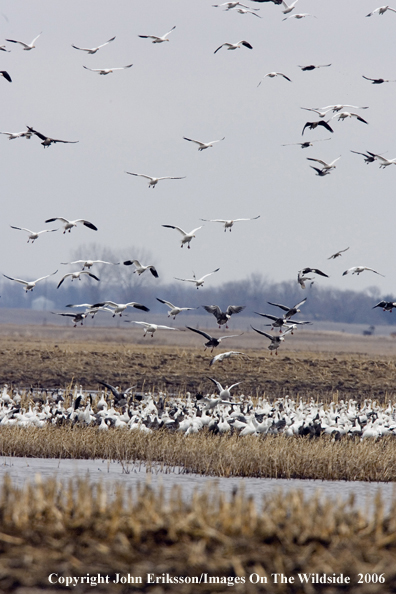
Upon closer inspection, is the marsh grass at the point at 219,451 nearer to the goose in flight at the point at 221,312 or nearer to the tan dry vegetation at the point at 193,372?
the goose in flight at the point at 221,312

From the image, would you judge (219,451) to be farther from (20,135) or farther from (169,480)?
(20,135)

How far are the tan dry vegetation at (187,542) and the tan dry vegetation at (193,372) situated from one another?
2336cm

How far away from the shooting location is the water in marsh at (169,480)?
16.2 meters

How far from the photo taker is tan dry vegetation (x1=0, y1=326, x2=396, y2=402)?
36438mm

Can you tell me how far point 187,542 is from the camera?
1003cm

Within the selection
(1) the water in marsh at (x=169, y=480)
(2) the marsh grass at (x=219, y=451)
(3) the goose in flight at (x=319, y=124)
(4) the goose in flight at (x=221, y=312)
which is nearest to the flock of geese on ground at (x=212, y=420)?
(2) the marsh grass at (x=219, y=451)

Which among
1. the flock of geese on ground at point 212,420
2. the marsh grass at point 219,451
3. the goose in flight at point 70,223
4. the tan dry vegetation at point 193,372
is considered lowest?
the marsh grass at point 219,451

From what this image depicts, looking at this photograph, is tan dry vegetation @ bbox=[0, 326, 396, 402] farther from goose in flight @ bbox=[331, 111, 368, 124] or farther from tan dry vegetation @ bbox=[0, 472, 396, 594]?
tan dry vegetation @ bbox=[0, 472, 396, 594]

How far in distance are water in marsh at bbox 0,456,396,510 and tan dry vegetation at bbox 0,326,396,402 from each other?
593 inches

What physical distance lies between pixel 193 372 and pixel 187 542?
97.1 feet

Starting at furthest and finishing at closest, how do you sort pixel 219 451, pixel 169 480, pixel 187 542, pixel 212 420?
pixel 212 420 → pixel 219 451 → pixel 169 480 → pixel 187 542

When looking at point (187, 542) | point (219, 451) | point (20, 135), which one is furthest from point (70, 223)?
point (187, 542)

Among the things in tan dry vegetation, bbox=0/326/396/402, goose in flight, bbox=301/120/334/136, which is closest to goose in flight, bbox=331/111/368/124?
goose in flight, bbox=301/120/334/136

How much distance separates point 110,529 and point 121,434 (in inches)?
427
